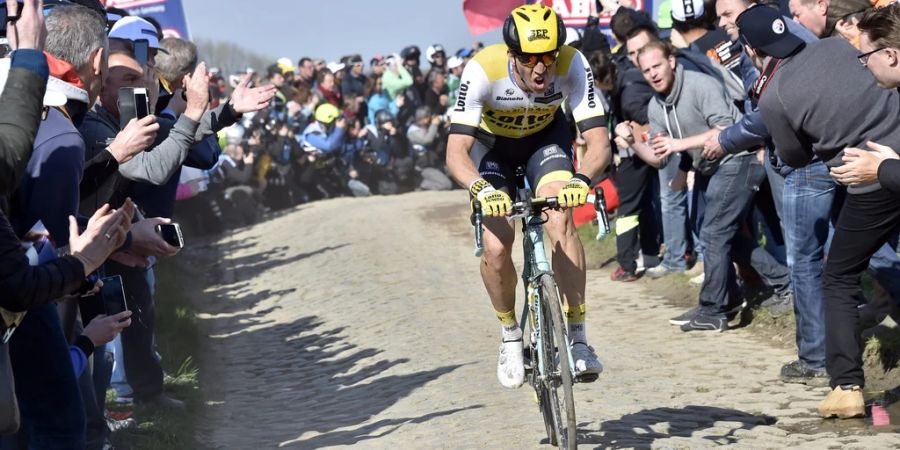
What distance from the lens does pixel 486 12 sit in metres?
15.9

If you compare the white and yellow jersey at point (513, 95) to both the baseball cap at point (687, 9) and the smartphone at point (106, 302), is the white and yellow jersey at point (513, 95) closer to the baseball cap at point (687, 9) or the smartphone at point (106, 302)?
the smartphone at point (106, 302)

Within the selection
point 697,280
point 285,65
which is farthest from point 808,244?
point 285,65

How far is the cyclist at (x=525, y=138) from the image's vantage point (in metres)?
7.11

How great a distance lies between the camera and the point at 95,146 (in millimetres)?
6859

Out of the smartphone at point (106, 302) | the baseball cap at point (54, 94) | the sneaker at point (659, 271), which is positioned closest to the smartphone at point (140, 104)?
the smartphone at point (106, 302)

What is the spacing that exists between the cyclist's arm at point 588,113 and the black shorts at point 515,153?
0.89 ft

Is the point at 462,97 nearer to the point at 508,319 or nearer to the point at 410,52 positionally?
the point at 508,319

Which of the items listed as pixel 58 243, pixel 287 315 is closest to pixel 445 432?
pixel 58 243

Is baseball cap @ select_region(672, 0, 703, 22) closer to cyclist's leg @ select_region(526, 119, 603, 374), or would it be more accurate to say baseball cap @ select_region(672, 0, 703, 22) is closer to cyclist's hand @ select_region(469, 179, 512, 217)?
cyclist's leg @ select_region(526, 119, 603, 374)

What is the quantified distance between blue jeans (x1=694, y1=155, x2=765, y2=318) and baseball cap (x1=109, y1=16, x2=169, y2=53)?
4606 mm

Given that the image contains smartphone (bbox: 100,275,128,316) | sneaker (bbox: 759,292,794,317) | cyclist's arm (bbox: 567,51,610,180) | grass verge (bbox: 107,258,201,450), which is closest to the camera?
smartphone (bbox: 100,275,128,316)

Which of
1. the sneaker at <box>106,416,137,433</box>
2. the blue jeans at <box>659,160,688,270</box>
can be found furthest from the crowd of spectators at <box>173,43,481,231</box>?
the sneaker at <box>106,416,137,433</box>

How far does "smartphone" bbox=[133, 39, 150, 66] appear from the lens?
24.6ft

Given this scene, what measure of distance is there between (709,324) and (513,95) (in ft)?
12.5
